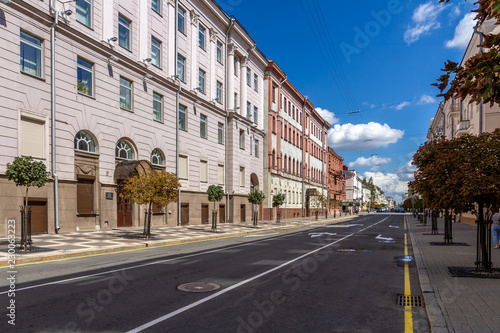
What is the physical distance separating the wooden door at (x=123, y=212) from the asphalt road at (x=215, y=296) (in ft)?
37.8

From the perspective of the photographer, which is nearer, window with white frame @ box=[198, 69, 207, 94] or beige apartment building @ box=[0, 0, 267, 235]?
beige apartment building @ box=[0, 0, 267, 235]

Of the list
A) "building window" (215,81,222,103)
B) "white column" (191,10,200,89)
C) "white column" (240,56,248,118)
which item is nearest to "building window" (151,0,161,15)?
"white column" (191,10,200,89)

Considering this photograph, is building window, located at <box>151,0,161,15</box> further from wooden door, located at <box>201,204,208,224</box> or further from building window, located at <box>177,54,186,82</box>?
wooden door, located at <box>201,204,208,224</box>

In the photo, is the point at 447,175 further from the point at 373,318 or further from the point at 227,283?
the point at 227,283

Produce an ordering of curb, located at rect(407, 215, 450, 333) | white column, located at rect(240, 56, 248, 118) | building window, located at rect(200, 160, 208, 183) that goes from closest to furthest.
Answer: curb, located at rect(407, 215, 450, 333)
building window, located at rect(200, 160, 208, 183)
white column, located at rect(240, 56, 248, 118)

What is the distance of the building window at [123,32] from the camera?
77.8ft

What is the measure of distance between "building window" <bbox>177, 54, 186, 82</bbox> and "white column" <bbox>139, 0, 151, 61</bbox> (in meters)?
4.34

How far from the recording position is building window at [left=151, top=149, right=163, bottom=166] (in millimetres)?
26667

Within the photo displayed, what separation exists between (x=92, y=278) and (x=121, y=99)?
55.6ft

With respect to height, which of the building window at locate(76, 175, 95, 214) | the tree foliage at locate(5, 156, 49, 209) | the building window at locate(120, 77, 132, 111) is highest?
the building window at locate(120, 77, 132, 111)

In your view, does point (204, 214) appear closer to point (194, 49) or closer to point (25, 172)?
point (194, 49)

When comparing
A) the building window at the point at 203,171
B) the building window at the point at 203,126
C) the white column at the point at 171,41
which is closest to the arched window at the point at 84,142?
the white column at the point at 171,41

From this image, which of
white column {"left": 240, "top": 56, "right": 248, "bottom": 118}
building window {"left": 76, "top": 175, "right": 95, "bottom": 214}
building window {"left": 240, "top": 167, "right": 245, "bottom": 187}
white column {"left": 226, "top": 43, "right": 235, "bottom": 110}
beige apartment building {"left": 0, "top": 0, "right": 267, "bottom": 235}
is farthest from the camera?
white column {"left": 240, "top": 56, "right": 248, "bottom": 118}

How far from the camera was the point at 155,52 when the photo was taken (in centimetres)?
2722
